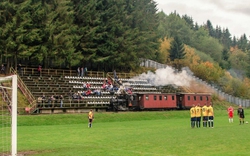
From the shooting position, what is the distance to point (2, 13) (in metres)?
53.4

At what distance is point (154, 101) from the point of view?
57.3 m

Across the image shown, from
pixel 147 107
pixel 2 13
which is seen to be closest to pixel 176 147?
pixel 147 107

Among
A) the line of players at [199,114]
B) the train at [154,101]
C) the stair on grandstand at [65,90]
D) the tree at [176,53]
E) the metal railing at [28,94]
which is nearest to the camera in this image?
the line of players at [199,114]

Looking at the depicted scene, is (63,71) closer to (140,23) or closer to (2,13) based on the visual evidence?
(2,13)

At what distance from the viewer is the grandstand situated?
4797 centimetres

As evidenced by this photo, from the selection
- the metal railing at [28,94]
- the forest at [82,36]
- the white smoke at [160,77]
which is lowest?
the metal railing at [28,94]

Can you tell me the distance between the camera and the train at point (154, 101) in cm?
5384

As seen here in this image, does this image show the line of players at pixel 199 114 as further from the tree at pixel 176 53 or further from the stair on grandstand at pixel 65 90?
the tree at pixel 176 53

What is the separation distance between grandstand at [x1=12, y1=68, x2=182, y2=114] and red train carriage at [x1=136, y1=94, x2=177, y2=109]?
3.59m

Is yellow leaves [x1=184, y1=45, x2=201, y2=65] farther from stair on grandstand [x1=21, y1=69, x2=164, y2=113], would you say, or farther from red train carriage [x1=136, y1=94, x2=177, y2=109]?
red train carriage [x1=136, y1=94, x2=177, y2=109]

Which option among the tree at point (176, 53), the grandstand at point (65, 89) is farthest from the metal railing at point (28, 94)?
the tree at point (176, 53)

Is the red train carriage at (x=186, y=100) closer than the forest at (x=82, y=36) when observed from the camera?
No

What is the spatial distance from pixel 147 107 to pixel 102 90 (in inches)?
275

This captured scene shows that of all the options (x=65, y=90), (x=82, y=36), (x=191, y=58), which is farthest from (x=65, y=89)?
(x=191, y=58)
